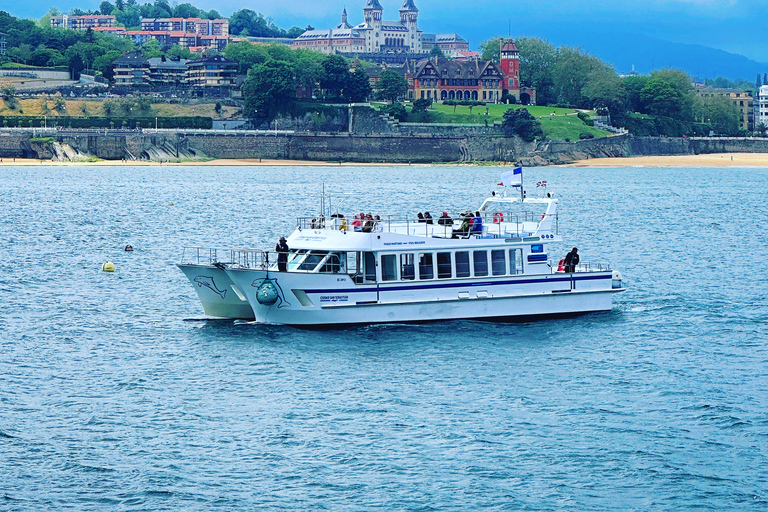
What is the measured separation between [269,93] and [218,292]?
461 ft

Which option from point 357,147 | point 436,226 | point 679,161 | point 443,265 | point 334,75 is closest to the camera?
point 443,265

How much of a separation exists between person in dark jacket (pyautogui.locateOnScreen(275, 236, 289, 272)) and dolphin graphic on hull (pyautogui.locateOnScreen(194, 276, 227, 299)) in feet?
7.13

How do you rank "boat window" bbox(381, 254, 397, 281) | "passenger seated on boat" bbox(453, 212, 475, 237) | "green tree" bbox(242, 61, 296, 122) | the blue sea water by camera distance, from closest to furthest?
1. the blue sea water
2. "boat window" bbox(381, 254, 397, 281)
3. "passenger seated on boat" bbox(453, 212, 475, 237)
4. "green tree" bbox(242, 61, 296, 122)

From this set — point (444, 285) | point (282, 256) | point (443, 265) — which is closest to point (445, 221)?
point (443, 265)

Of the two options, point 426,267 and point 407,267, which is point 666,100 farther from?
point 407,267

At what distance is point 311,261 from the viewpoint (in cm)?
3575

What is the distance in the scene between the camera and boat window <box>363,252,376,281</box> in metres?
35.9

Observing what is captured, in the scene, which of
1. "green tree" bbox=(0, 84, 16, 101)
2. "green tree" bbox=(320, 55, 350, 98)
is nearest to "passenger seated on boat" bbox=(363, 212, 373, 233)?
"green tree" bbox=(0, 84, 16, 101)

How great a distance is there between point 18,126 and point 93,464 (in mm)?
139234

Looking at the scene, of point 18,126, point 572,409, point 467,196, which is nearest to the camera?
point 572,409

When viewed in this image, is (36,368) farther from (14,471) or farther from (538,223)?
(538,223)

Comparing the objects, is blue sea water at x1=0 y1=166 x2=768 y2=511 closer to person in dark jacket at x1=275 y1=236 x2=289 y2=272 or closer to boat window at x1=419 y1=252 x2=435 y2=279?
boat window at x1=419 y1=252 x2=435 y2=279

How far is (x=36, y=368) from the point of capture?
32250 millimetres

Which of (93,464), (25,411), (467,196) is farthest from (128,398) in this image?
(467,196)
